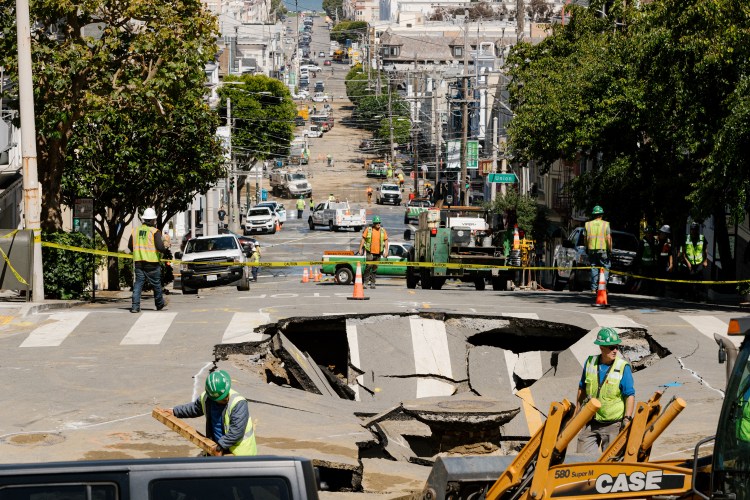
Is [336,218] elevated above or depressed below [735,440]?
below

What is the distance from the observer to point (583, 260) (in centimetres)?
3081

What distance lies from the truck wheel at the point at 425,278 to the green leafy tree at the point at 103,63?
8.65 m

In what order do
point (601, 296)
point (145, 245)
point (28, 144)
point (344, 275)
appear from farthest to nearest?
point (344, 275) < point (601, 296) < point (28, 144) < point (145, 245)

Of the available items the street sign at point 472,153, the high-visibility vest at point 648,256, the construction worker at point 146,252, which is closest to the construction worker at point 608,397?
the construction worker at point 146,252

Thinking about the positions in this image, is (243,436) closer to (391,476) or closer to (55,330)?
(391,476)

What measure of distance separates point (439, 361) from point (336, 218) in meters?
53.5

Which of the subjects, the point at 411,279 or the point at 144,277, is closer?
the point at 144,277

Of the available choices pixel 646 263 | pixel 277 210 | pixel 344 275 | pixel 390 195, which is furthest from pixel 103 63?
pixel 390 195

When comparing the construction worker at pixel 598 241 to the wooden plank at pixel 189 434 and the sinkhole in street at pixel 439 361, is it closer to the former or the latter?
the sinkhole in street at pixel 439 361

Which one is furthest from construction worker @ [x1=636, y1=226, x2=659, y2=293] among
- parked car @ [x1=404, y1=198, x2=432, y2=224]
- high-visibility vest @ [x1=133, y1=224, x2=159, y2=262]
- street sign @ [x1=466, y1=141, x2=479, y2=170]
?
parked car @ [x1=404, y1=198, x2=432, y2=224]

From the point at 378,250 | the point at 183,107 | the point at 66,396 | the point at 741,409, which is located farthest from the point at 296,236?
the point at 741,409

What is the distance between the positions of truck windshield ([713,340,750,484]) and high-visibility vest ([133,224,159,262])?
1464 centimetres

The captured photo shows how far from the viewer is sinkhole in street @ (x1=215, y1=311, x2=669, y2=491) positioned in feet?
52.0

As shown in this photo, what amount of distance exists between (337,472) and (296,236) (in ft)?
197
